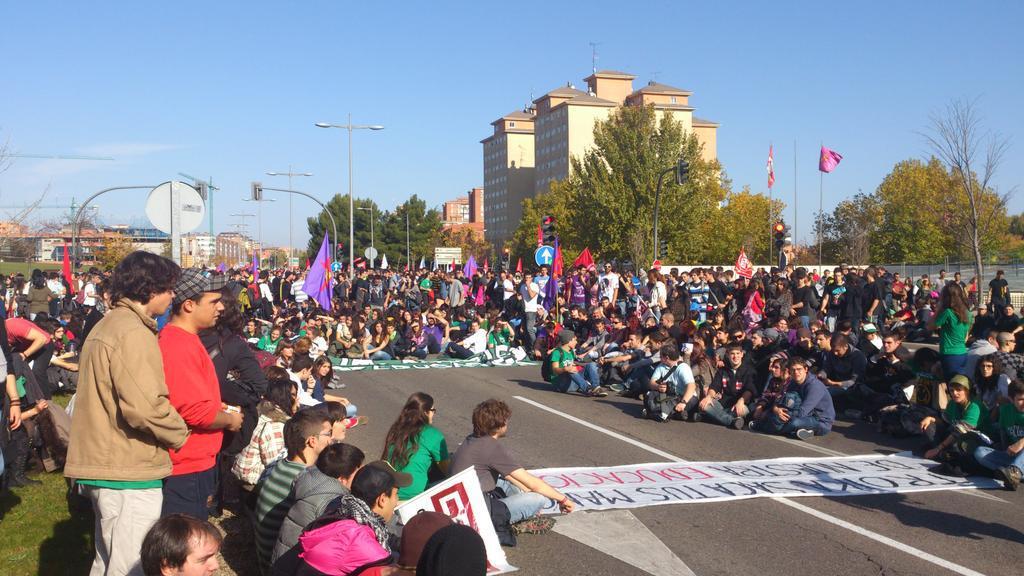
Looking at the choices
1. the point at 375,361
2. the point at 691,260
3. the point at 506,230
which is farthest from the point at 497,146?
A: the point at 375,361

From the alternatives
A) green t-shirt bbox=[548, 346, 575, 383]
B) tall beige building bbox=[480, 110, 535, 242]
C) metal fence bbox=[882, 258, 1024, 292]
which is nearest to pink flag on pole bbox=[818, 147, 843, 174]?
metal fence bbox=[882, 258, 1024, 292]

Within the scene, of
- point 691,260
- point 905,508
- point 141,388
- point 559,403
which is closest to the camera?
point 141,388

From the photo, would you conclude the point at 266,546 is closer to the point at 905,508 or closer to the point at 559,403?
the point at 905,508

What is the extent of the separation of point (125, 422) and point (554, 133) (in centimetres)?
13031

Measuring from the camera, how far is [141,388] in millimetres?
4004

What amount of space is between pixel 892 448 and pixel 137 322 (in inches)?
370

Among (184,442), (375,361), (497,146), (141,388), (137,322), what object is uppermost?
(497,146)

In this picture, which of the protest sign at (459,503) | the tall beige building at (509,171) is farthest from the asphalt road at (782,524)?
the tall beige building at (509,171)

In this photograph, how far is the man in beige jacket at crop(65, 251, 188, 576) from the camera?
4012 mm

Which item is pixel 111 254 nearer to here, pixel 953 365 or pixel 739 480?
pixel 953 365

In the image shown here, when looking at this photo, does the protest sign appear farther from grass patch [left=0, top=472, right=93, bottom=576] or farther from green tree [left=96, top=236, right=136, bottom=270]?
green tree [left=96, top=236, right=136, bottom=270]

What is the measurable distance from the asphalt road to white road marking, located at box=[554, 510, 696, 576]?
7 cm

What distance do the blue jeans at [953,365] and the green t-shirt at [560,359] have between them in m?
6.58

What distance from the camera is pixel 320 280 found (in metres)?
25.2
